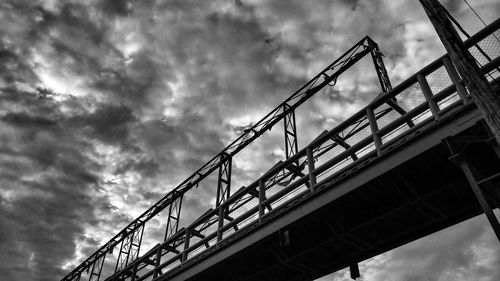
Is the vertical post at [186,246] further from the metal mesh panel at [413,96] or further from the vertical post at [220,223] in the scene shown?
the metal mesh panel at [413,96]

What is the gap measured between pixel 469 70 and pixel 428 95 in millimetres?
2943

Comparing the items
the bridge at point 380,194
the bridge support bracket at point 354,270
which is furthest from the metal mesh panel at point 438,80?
the bridge support bracket at point 354,270

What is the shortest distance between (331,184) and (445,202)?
7.65ft

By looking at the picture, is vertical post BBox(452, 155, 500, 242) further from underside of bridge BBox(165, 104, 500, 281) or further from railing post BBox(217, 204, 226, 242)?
railing post BBox(217, 204, 226, 242)

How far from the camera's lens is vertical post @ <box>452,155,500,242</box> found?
5.54 m

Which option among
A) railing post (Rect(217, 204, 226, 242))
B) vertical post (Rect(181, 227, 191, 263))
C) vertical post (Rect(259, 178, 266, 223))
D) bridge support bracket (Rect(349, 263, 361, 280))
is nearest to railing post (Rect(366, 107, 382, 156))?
vertical post (Rect(259, 178, 266, 223))

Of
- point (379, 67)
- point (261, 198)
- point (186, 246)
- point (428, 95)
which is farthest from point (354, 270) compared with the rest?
point (379, 67)

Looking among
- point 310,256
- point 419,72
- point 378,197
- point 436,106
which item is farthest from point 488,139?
point 310,256

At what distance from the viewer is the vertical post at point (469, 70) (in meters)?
4.15

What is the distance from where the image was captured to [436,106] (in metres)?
7.11

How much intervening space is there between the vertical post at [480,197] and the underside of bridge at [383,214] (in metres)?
0.07

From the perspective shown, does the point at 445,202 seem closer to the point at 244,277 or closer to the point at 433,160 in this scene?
the point at 433,160

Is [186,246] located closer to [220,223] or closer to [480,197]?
[220,223]

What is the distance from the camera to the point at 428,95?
7285 mm
